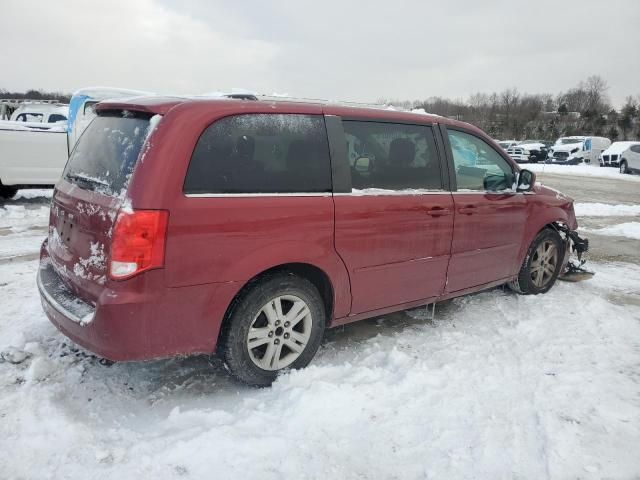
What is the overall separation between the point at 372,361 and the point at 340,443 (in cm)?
98

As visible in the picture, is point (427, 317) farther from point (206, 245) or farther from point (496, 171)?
point (206, 245)

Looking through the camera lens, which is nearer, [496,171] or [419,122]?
[419,122]

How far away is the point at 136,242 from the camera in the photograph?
2.61 m

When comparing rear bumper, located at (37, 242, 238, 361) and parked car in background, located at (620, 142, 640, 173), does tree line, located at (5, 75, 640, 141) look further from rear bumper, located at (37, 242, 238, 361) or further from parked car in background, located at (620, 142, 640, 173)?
rear bumper, located at (37, 242, 238, 361)

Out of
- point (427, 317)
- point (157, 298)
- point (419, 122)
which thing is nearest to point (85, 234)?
point (157, 298)

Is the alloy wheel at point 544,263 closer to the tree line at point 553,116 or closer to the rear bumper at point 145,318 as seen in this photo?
the rear bumper at point 145,318

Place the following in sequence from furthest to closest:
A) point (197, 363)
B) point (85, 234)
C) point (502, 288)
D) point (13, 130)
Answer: point (13, 130) → point (502, 288) → point (197, 363) → point (85, 234)

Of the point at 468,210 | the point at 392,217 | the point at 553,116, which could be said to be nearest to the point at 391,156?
the point at 392,217

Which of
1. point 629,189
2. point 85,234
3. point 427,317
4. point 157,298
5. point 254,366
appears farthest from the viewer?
point 629,189

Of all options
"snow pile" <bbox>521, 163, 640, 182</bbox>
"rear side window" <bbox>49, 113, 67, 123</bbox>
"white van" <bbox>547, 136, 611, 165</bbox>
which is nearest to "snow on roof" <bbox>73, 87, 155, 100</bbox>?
"rear side window" <bbox>49, 113, 67, 123</bbox>

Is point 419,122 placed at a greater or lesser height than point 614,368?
greater

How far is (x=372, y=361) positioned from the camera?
3648 mm

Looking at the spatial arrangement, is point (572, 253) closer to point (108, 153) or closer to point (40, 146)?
point (108, 153)

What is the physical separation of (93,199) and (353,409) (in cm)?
197
